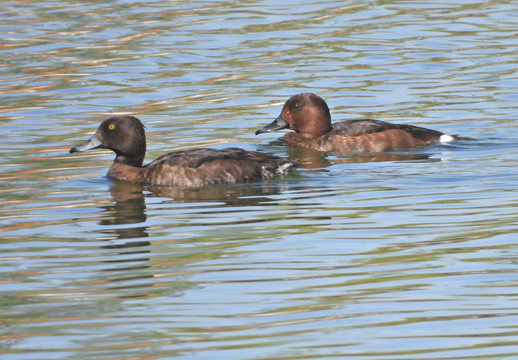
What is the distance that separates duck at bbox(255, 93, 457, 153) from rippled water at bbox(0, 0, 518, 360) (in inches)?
8.5

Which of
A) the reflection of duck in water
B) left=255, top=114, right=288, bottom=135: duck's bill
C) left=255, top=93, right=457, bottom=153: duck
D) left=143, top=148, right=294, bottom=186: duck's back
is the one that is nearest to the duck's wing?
left=255, top=93, right=457, bottom=153: duck

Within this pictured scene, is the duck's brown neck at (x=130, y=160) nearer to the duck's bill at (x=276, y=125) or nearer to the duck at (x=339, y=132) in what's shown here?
the duck at (x=339, y=132)

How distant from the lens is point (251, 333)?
6551 mm

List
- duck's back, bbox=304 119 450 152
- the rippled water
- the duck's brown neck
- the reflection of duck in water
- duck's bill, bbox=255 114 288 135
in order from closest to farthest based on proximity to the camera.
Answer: the rippled water < the reflection of duck in water < the duck's brown neck < duck's back, bbox=304 119 450 152 < duck's bill, bbox=255 114 288 135

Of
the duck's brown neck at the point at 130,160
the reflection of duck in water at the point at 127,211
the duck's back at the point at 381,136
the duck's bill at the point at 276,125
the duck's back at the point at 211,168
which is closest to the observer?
the reflection of duck in water at the point at 127,211

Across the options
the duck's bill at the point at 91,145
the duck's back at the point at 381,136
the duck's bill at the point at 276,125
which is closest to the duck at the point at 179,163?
the duck's bill at the point at 91,145

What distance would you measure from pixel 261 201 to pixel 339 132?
345 centimetres

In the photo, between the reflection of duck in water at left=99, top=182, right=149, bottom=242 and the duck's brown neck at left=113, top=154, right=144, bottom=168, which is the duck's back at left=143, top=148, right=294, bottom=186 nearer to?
the reflection of duck in water at left=99, top=182, right=149, bottom=242

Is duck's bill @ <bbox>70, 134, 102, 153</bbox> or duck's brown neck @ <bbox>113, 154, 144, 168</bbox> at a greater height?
duck's bill @ <bbox>70, 134, 102, 153</bbox>

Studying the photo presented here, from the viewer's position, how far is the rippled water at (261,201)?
6676 millimetres

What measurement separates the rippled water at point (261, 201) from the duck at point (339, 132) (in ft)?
0.71

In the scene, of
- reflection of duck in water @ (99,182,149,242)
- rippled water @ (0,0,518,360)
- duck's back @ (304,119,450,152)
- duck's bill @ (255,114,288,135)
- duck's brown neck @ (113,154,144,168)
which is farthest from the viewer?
duck's bill @ (255,114,288,135)

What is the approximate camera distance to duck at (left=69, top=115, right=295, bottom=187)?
11797 mm

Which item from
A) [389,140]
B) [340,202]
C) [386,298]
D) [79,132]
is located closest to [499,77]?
[389,140]
